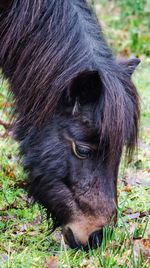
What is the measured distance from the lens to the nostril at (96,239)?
367 cm

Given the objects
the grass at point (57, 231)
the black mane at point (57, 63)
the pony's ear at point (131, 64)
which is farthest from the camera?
the pony's ear at point (131, 64)

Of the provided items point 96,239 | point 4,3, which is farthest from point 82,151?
point 4,3

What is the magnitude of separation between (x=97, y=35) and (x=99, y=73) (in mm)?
448

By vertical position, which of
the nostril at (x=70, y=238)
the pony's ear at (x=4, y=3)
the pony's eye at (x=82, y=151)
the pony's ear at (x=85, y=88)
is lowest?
the nostril at (x=70, y=238)

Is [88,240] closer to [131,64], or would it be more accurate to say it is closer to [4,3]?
[131,64]

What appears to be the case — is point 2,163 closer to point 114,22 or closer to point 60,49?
point 60,49

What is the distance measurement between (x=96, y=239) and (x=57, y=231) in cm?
66

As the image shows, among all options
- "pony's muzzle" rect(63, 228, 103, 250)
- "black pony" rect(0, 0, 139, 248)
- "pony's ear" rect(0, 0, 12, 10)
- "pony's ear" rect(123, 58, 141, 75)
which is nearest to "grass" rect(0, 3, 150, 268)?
"pony's muzzle" rect(63, 228, 103, 250)

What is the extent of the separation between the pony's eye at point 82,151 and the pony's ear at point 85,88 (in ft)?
0.85

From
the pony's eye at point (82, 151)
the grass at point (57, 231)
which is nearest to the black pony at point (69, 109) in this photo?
the pony's eye at point (82, 151)

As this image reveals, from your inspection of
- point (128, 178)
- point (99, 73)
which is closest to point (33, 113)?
point (99, 73)

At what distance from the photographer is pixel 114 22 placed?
38.2 feet

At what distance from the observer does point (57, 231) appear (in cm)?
429

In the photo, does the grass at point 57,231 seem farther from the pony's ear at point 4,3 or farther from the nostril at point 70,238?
the pony's ear at point 4,3
